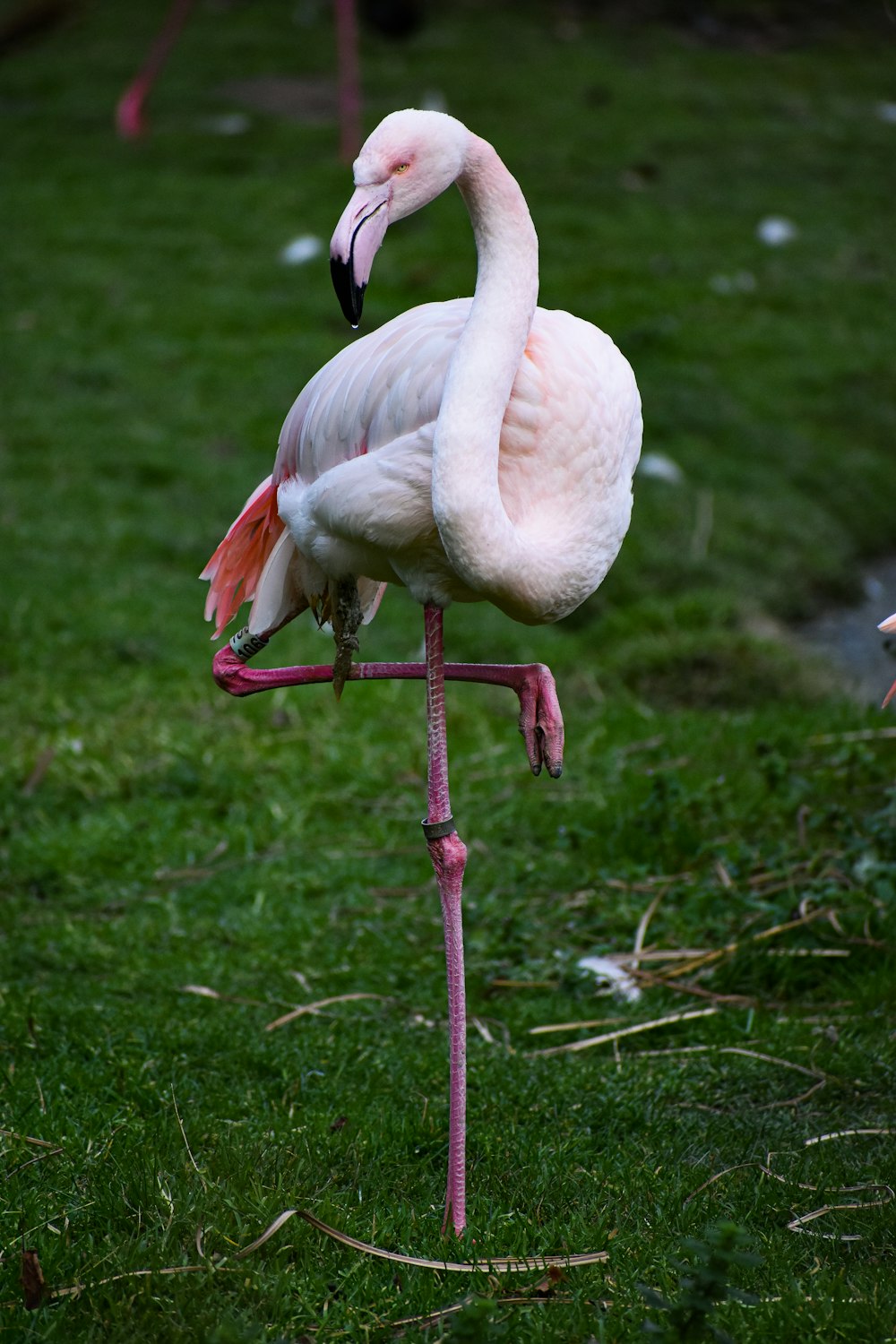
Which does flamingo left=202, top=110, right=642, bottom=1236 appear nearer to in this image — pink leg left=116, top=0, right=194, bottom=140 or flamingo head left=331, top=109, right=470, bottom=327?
flamingo head left=331, top=109, right=470, bottom=327

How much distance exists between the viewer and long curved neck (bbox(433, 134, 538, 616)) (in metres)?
2.53

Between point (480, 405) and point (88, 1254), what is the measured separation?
173cm

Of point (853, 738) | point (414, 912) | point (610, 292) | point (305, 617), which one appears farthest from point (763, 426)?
point (414, 912)

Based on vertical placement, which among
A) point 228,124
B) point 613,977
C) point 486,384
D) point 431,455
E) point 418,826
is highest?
point 486,384

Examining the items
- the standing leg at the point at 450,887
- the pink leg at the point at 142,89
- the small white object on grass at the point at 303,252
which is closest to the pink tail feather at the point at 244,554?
the standing leg at the point at 450,887

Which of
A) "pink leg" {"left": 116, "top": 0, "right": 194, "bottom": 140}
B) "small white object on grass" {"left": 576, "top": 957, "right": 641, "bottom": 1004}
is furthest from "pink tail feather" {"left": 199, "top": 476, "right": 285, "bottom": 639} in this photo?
"pink leg" {"left": 116, "top": 0, "right": 194, "bottom": 140}

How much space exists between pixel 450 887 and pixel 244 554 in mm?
1298

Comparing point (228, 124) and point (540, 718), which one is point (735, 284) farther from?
point (540, 718)

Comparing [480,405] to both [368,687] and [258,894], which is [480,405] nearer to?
[258,894]

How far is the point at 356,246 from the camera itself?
2518 millimetres

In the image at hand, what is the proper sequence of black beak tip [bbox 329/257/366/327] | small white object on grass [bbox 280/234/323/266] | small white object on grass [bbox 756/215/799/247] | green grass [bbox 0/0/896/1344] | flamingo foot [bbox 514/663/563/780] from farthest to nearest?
small white object on grass [bbox 756/215/799/247], small white object on grass [bbox 280/234/323/266], flamingo foot [bbox 514/663/563/780], green grass [bbox 0/0/896/1344], black beak tip [bbox 329/257/366/327]

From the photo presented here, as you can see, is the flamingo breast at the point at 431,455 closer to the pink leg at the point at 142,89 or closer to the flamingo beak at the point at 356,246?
the flamingo beak at the point at 356,246

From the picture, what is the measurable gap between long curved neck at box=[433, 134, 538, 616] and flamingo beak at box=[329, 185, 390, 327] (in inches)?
9.0


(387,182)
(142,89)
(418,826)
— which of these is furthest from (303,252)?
(387,182)
